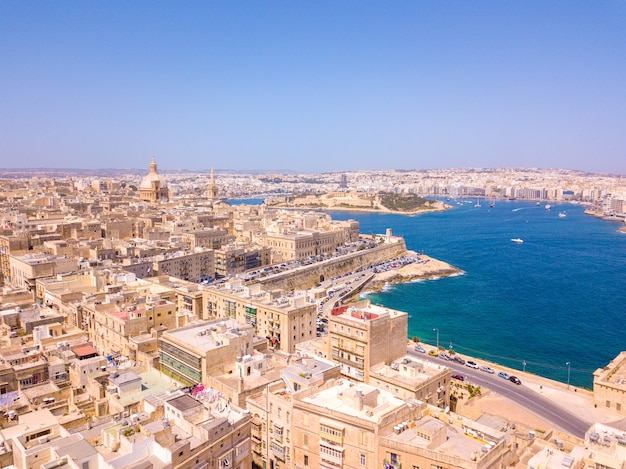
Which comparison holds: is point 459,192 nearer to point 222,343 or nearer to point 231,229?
point 231,229

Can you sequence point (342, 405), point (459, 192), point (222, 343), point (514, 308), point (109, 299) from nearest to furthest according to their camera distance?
point (342, 405), point (222, 343), point (109, 299), point (514, 308), point (459, 192)

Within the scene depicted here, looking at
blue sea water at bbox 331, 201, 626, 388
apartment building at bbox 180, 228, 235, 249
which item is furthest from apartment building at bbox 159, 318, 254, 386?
apartment building at bbox 180, 228, 235, 249

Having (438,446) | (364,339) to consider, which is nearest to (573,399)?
(364,339)

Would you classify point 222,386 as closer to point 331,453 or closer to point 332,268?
point 331,453

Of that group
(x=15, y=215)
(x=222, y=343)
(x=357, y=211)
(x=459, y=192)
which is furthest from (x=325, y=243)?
(x=459, y=192)

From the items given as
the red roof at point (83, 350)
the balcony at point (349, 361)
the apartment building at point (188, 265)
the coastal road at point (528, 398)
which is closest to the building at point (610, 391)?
the coastal road at point (528, 398)

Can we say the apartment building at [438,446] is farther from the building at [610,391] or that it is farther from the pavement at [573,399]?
the building at [610,391]
